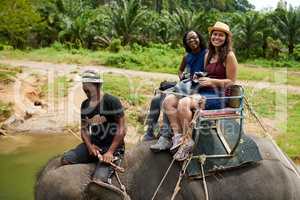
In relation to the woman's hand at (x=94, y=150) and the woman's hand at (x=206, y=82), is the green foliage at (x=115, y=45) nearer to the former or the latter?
the woman's hand at (x=206, y=82)

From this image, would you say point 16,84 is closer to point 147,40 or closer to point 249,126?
point 249,126

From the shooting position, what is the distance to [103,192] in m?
4.23

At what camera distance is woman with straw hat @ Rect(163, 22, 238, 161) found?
15.0 feet

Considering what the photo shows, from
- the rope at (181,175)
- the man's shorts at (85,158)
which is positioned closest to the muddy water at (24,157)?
the man's shorts at (85,158)

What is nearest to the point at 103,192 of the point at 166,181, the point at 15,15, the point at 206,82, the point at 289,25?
the point at 166,181

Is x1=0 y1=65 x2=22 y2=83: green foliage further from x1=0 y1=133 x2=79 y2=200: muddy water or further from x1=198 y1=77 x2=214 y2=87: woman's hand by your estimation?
x1=198 y1=77 x2=214 y2=87: woman's hand

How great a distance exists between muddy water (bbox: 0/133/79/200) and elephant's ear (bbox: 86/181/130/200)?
5898 millimetres

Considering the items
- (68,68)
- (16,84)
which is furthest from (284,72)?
(16,84)

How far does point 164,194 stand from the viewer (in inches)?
173

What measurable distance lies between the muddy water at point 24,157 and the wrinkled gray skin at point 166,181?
5737 mm

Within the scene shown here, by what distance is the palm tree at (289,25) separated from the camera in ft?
84.6

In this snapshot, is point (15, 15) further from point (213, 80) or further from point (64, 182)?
point (64, 182)

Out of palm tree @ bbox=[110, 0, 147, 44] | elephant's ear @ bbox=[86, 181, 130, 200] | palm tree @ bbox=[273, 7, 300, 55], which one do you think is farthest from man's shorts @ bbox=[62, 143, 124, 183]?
palm tree @ bbox=[273, 7, 300, 55]

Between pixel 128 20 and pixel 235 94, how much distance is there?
874 inches
